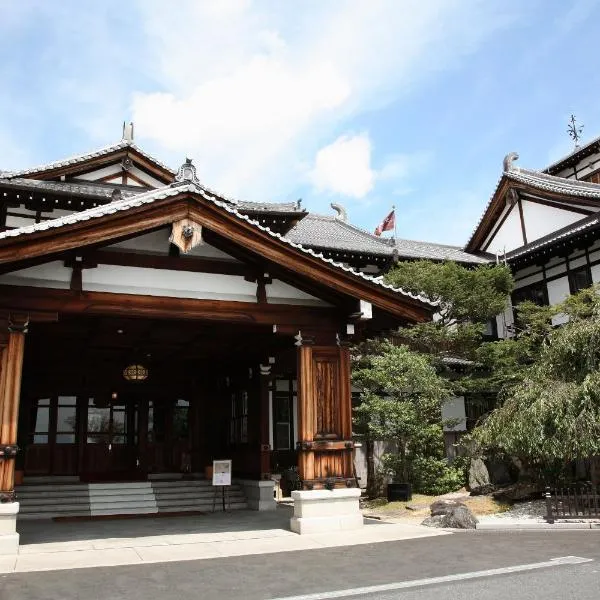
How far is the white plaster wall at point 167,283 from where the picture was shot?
10398 mm

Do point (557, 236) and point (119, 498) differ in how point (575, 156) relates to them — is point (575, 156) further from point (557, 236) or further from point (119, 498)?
point (119, 498)

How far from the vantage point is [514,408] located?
1415cm

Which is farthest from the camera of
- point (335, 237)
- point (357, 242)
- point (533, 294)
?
point (335, 237)

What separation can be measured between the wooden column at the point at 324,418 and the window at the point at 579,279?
13.7 meters

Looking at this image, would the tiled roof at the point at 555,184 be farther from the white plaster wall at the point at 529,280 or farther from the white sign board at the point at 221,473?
the white sign board at the point at 221,473

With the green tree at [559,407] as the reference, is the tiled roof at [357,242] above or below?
above

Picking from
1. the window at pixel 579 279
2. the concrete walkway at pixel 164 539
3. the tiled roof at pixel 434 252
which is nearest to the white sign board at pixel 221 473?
the concrete walkway at pixel 164 539

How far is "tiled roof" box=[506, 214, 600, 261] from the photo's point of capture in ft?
68.5

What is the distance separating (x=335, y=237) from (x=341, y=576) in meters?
19.2

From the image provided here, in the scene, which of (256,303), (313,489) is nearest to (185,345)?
(256,303)

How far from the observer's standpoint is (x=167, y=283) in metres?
10.8

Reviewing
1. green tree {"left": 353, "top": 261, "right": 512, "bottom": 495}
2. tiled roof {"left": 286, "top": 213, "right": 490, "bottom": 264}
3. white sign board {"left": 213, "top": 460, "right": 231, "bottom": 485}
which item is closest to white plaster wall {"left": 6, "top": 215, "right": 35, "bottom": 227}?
white sign board {"left": 213, "top": 460, "right": 231, "bottom": 485}

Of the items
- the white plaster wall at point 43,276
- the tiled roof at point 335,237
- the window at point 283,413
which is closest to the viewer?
the white plaster wall at point 43,276

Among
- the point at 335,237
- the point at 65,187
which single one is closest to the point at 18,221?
the point at 65,187
